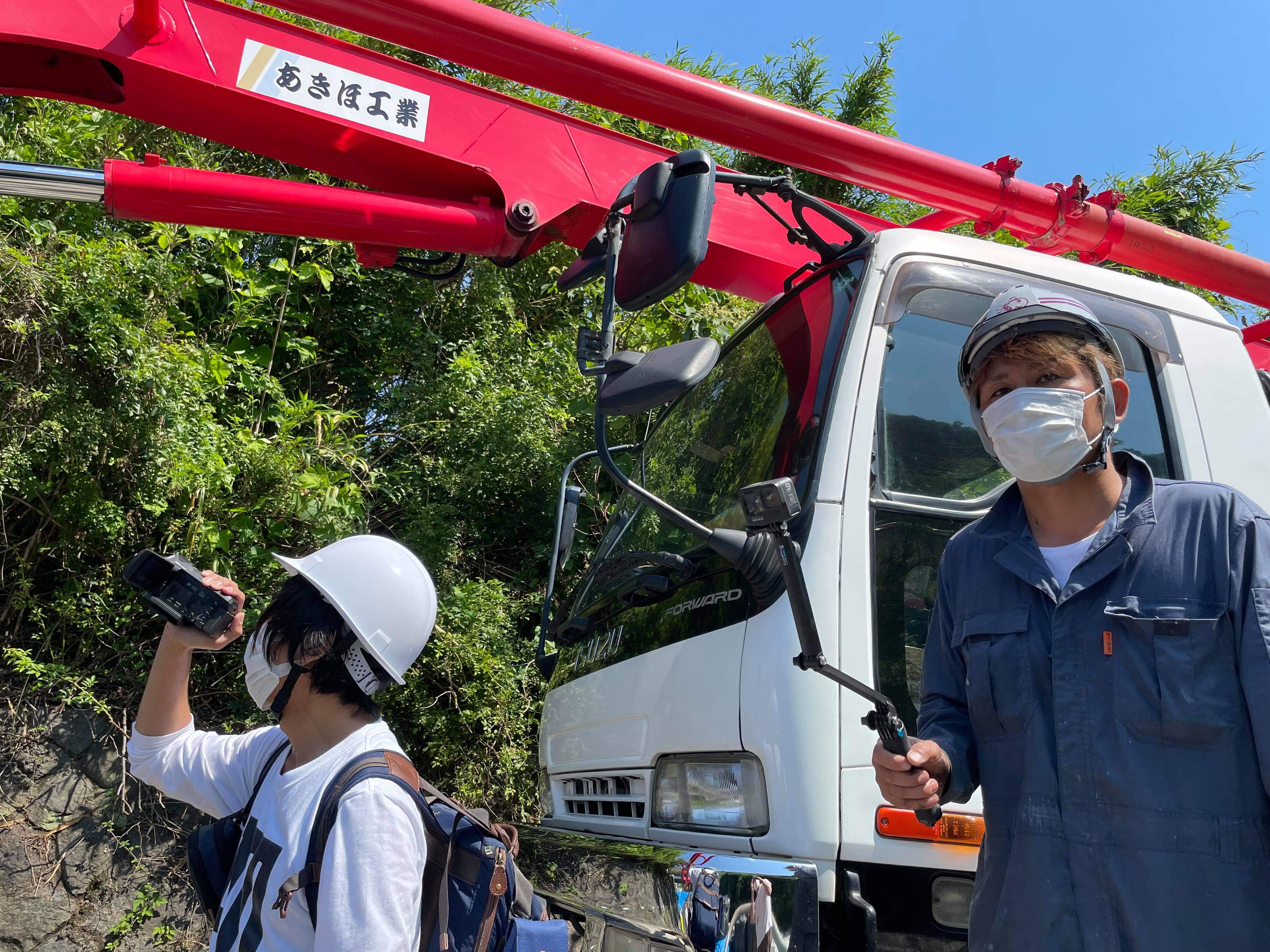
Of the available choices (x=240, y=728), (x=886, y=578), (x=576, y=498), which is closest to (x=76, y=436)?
(x=240, y=728)

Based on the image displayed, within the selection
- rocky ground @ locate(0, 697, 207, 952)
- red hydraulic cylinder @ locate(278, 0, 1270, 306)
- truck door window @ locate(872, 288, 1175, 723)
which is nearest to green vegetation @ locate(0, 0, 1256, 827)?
rocky ground @ locate(0, 697, 207, 952)

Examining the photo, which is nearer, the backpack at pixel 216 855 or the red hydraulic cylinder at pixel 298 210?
the backpack at pixel 216 855

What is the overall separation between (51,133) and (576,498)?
373 centimetres

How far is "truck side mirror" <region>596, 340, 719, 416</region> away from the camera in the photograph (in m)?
1.92

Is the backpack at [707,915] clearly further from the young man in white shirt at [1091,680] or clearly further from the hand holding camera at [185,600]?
the hand holding camera at [185,600]

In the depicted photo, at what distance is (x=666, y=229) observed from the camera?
7.06 feet

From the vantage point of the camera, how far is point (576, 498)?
3.21 m

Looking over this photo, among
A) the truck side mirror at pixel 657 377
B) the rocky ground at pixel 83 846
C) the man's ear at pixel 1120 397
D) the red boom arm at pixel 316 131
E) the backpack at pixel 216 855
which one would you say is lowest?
A: the rocky ground at pixel 83 846

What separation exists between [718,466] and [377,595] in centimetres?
127

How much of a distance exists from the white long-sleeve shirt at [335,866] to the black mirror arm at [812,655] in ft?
2.20

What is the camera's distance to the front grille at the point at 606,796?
2408mm

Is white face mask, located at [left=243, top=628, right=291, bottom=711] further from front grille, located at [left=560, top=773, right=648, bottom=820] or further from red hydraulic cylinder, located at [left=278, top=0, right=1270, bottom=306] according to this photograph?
red hydraulic cylinder, located at [left=278, top=0, right=1270, bottom=306]

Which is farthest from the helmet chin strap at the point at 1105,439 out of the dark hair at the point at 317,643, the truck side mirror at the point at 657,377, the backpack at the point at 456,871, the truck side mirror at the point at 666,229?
the dark hair at the point at 317,643

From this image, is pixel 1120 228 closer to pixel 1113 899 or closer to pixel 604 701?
pixel 604 701
